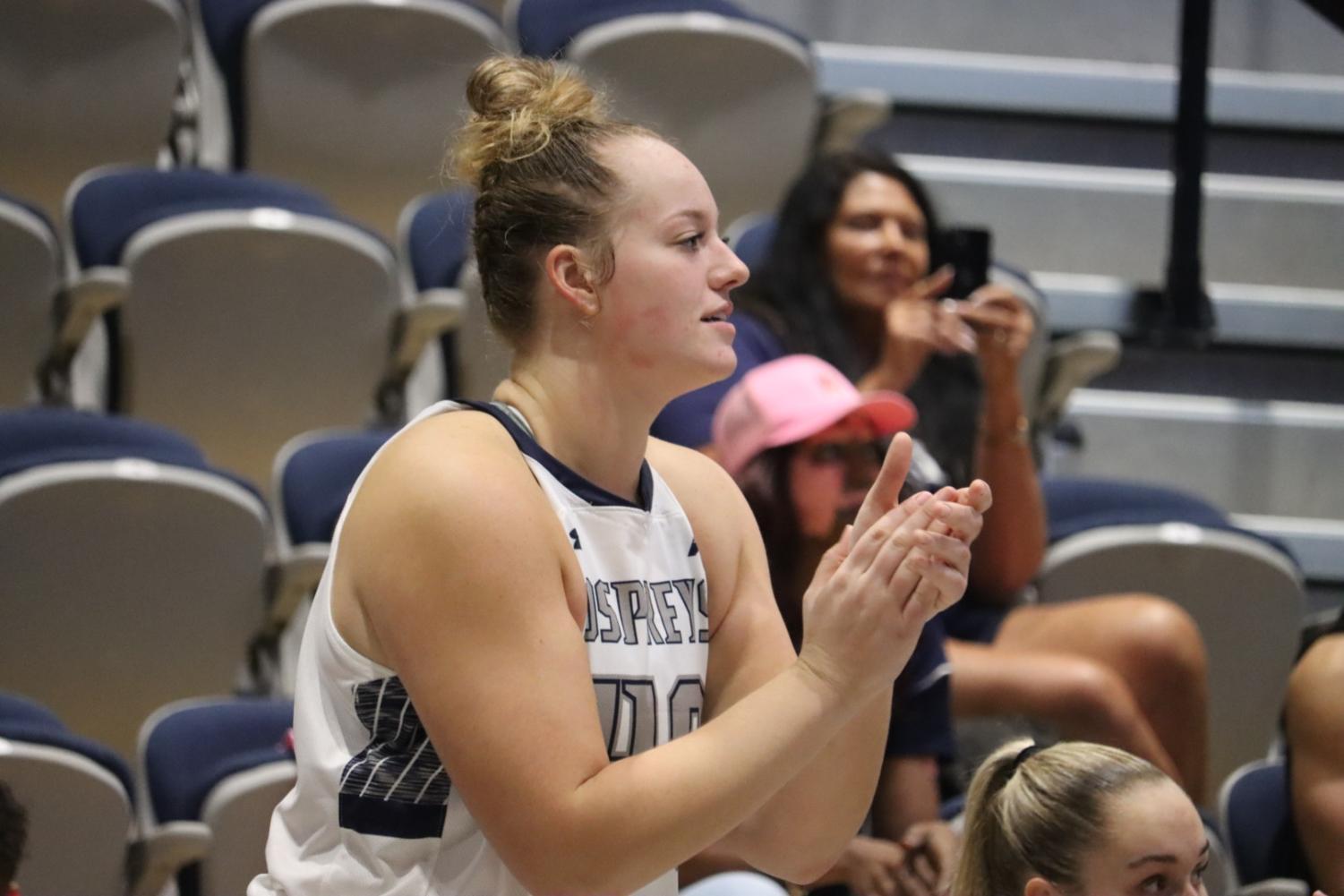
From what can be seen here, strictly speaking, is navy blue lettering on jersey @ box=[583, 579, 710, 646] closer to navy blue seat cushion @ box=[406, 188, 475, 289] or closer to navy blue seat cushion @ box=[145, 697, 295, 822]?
navy blue seat cushion @ box=[145, 697, 295, 822]

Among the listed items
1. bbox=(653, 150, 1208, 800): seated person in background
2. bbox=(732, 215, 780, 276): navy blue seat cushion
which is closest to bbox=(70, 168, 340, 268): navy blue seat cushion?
bbox=(732, 215, 780, 276): navy blue seat cushion

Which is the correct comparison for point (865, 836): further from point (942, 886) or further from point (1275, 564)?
point (1275, 564)

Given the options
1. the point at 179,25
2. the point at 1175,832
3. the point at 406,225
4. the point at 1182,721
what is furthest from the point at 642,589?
the point at 179,25

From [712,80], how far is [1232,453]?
3.71 ft

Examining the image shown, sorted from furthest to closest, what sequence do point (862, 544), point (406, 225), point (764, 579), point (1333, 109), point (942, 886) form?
point (1333, 109), point (406, 225), point (942, 886), point (764, 579), point (862, 544)

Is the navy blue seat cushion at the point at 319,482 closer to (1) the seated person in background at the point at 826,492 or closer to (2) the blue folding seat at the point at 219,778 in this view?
(2) the blue folding seat at the point at 219,778

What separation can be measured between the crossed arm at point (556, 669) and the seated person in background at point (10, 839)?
578 mm

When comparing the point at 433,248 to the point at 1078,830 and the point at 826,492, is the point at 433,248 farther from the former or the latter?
the point at 1078,830

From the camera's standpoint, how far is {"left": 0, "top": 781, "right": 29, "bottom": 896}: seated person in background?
5.54 ft

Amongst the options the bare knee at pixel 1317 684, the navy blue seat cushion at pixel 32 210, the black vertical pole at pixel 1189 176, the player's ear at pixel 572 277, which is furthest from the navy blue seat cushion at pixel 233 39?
the player's ear at pixel 572 277

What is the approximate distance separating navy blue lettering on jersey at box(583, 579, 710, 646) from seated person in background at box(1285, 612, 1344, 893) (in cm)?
130

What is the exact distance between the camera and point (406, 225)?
3246 mm

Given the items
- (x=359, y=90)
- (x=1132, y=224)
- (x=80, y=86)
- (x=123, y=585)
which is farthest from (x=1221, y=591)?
(x=80, y=86)

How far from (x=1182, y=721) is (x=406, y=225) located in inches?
57.1
